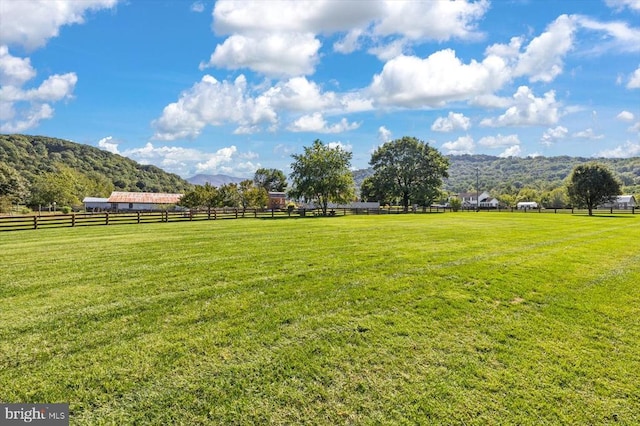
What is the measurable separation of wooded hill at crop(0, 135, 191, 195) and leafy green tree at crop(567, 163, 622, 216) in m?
126

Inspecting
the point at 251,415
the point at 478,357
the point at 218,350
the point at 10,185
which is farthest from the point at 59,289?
the point at 10,185

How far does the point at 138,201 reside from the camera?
84188 millimetres

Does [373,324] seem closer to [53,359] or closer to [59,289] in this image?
[53,359]

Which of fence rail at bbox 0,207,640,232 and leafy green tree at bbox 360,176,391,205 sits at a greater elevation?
leafy green tree at bbox 360,176,391,205

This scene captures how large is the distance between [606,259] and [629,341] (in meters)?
6.92

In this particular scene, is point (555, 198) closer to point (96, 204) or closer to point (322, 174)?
point (322, 174)

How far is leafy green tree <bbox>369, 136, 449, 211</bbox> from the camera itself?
60875 mm

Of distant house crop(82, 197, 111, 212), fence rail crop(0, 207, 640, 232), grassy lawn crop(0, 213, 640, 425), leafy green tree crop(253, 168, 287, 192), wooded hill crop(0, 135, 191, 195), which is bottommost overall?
grassy lawn crop(0, 213, 640, 425)

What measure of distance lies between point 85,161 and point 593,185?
527 feet

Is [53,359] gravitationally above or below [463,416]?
above

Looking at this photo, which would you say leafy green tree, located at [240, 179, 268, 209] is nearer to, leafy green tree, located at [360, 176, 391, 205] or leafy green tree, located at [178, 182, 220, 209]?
leafy green tree, located at [178, 182, 220, 209]

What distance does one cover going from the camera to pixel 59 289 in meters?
6.96

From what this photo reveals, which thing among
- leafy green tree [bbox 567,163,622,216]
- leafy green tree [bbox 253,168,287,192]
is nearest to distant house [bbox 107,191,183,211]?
leafy green tree [bbox 253,168,287,192]

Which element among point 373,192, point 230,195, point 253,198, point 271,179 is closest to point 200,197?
point 230,195
